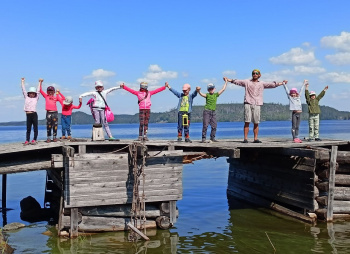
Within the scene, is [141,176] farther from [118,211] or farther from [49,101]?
[49,101]

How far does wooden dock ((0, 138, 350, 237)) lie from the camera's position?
1325 cm

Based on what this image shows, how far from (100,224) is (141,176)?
2058 mm

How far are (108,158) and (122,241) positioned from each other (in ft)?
8.68

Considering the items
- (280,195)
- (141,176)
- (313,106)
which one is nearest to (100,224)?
(141,176)

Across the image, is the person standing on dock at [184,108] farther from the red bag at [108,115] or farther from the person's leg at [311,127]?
the person's leg at [311,127]

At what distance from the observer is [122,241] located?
13.2m

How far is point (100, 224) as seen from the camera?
45.0ft

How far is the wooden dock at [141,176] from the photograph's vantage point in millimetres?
13250

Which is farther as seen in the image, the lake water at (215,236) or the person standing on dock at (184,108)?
the person standing on dock at (184,108)

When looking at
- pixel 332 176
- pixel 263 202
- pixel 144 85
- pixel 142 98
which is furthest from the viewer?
pixel 263 202

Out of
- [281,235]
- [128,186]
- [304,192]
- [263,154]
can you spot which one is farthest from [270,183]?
[128,186]

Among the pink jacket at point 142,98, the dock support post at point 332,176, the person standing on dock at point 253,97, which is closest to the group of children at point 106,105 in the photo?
the pink jacket at point 142,98

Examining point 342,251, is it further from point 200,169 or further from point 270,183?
point 200,169

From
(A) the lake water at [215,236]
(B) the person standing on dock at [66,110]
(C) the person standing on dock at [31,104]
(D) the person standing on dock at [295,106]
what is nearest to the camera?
(A) the lake water at [215,236]
